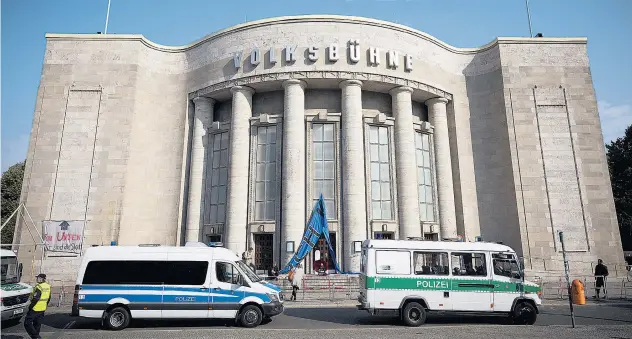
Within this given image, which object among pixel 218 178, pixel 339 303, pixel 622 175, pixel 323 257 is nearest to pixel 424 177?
pixel 323 257

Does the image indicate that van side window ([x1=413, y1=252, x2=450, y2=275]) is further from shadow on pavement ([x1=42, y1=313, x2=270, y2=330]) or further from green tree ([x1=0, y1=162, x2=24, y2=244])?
green tree ([x1=0, y1=162, x2=24, y2=244])

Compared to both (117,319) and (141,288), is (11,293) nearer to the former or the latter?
(117,319)

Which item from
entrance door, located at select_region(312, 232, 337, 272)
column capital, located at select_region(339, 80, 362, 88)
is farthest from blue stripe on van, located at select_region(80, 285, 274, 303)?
column capital, located at select_region(339, 80, 362, 88)

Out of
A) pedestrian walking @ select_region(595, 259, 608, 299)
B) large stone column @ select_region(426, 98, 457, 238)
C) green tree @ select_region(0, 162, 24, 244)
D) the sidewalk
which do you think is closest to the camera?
the sidewalk

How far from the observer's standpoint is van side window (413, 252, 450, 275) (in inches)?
524

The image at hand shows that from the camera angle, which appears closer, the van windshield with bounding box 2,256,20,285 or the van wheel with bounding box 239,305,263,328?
the van wheel with bounding box 239,305,263,328

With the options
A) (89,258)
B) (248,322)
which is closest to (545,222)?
(248,322)

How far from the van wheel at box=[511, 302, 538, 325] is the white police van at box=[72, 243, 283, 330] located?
8179mm

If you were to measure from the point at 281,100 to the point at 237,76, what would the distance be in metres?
3.77

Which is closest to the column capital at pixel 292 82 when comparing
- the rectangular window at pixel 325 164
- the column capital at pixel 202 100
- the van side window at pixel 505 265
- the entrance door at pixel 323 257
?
the rectangular window at pixel 325 164

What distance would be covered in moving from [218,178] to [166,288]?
55.6 ft

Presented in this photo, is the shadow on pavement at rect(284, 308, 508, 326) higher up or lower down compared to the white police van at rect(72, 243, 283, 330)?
lower down

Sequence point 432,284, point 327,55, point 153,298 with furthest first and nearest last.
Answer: point 327,55, point 432,284, point 153,298

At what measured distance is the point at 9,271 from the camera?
1445cm
